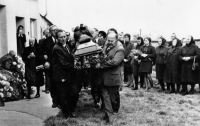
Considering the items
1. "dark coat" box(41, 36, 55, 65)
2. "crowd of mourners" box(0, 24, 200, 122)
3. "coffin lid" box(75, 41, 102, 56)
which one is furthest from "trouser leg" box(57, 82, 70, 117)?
"dark coat" box(41, 36, 55, 65)

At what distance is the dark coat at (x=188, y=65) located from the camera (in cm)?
1069

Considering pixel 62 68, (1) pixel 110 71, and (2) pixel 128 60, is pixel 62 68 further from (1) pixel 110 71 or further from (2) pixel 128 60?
(2) pixel 128 60

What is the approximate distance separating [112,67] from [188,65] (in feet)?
16.2

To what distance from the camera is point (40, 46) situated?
9531 millimetres

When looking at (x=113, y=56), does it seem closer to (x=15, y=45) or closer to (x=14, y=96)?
(x=14, y=96)

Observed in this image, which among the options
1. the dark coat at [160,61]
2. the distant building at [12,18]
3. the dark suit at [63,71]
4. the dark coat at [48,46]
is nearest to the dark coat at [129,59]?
the dark coat at [160,61]

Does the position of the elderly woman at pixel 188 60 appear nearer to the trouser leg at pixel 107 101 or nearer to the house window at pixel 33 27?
the trouser leg at pixel 107 101

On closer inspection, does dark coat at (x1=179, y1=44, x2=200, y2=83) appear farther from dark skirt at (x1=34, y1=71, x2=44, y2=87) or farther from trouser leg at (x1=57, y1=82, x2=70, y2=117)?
trouser leg at (x1=57, y1=82, x2=70, y2=117)

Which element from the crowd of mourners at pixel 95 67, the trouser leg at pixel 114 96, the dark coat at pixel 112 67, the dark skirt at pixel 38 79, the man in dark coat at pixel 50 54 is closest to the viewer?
the dark coat at pixel 112 67

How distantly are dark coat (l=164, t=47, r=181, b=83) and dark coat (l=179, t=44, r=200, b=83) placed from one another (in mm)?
173

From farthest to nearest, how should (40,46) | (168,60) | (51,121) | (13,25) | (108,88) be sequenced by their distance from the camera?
1. (13,25)
2. (168,60)
3. (40,46)
4. (108,88)
5. (51,121)

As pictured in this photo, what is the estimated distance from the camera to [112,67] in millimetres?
6793

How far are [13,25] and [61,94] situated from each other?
8.13 m

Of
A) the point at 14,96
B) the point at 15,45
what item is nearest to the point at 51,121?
the point at 14,96
